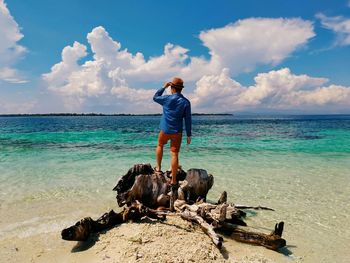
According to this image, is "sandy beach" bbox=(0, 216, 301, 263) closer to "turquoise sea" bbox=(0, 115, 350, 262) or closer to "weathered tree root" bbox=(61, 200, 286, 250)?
"weathered tree root" bbox=(61, 200, 286, 250)

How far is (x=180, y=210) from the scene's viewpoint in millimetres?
6562

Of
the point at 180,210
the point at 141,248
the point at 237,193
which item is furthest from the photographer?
the point at 237,193

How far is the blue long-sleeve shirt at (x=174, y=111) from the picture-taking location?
23.2 ft

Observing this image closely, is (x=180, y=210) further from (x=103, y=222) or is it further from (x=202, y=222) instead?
(x=103, y=222)

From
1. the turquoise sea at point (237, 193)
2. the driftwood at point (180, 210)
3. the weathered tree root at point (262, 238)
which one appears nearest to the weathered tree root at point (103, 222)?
the driftwood at point (180, 210)

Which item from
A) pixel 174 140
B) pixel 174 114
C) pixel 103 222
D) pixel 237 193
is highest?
pixel 174 114

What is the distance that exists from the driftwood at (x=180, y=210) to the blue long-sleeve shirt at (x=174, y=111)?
1257 millimetres

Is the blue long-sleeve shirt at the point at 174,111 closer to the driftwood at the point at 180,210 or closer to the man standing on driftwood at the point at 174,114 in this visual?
the man standing on driftwood at the point at 174,114

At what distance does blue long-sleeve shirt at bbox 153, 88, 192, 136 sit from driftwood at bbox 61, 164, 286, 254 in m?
1.26

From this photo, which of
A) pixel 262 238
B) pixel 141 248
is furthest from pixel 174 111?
pixel 262 238

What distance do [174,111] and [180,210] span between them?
230 centimetres

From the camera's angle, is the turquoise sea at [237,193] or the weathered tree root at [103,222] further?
the turquoise sea at [237,193]

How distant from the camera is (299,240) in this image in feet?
20.3

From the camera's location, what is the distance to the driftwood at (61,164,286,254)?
5.52 metres
